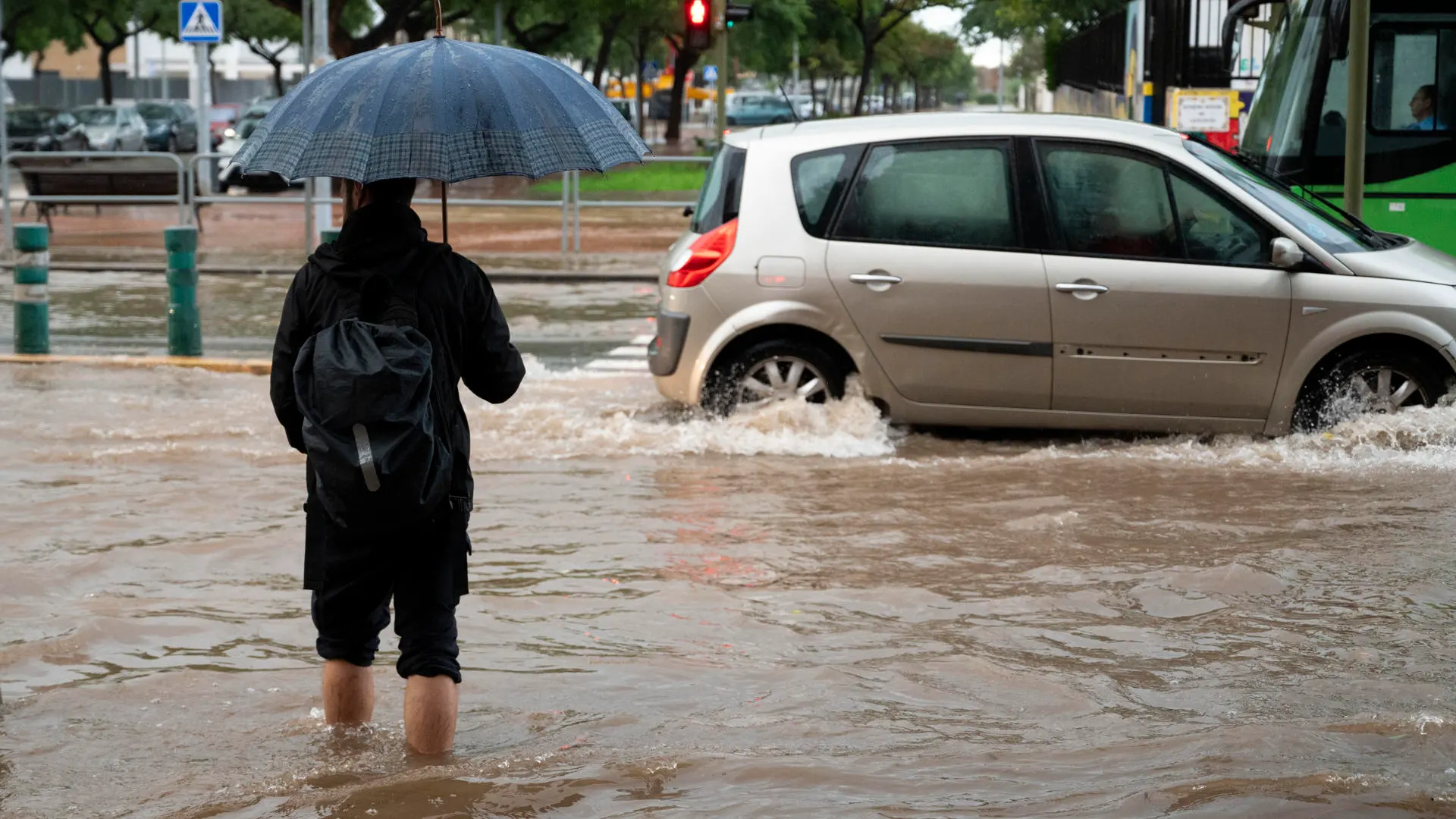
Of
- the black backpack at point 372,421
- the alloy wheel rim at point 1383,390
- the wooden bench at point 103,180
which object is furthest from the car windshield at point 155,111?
the black backpack at point 372,421

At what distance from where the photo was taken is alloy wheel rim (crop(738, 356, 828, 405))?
8.88m

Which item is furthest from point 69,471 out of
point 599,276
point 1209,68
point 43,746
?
point 1209,68

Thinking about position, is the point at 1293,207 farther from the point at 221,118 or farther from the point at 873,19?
the point at 221,118

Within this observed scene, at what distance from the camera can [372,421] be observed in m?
3.74

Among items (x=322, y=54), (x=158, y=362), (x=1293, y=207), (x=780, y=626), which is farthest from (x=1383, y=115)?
(x=322, y=54)

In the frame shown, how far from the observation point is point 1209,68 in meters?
18.8

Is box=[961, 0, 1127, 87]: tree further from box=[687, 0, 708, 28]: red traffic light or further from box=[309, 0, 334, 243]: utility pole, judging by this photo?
box=[309, 0, 334, 243]: utility pole

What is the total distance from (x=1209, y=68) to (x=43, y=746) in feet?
53.5

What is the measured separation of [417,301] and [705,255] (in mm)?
5041

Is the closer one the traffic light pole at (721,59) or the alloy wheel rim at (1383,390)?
the alloy wheel rim at (1383,390)

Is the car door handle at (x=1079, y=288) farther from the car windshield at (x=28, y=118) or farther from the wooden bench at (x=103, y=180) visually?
the car windshield at (x=28, y=118)

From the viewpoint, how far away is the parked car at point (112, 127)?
144 feet

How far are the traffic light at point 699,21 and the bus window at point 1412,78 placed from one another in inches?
296

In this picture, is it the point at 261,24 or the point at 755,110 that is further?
the point at 755,110
